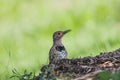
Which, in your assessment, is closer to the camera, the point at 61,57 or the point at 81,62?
the point at 81,62

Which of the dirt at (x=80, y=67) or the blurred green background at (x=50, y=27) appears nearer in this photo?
the dirt at (x=80, y=67)

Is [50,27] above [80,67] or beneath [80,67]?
above

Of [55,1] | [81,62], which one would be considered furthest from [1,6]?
[81,62]

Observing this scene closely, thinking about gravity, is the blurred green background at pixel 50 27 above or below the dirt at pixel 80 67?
above

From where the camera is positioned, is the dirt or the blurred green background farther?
the blurred green background

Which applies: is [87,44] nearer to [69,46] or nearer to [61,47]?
[69,46]

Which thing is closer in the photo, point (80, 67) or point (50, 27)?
point (80, 67)

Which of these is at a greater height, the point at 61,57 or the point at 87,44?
the point at 87,44

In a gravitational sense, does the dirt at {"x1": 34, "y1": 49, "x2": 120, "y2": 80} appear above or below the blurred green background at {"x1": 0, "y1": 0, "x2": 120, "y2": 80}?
below
